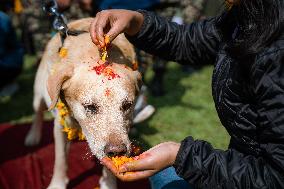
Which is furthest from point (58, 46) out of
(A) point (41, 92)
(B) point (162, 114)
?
(B) point (162, 114)

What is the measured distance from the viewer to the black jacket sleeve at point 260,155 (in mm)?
2096

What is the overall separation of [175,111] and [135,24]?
313 centimetres

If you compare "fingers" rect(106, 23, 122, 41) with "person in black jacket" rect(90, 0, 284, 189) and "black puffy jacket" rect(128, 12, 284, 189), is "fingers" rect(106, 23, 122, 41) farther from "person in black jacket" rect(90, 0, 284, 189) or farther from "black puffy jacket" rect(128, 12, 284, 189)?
"black puffy jacket" rect(128, 12, 284, 189)

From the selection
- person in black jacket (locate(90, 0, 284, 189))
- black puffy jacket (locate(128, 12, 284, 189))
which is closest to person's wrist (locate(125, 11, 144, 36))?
person in black jacket (locate(90, 0, 284, 189))

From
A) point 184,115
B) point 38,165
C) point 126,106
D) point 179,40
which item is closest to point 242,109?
point 126,106

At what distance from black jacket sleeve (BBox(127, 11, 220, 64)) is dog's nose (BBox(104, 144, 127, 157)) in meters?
0.80

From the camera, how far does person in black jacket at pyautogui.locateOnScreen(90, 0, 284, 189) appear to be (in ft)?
→ 6.91

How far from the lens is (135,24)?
3066mm

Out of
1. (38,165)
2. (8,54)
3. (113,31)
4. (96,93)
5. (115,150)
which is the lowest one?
(38,165)

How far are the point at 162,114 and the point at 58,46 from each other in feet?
8.14

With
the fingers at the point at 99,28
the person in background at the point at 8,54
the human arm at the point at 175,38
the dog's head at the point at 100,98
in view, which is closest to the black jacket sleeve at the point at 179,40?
A: the human arm at the point at 175,38

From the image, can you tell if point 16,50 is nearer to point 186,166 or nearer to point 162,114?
point 162,114

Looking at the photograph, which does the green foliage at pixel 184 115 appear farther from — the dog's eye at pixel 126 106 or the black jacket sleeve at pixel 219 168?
the black jacket sleeve at pixel 219 168

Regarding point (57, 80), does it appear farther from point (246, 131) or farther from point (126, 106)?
point (246, 131)
